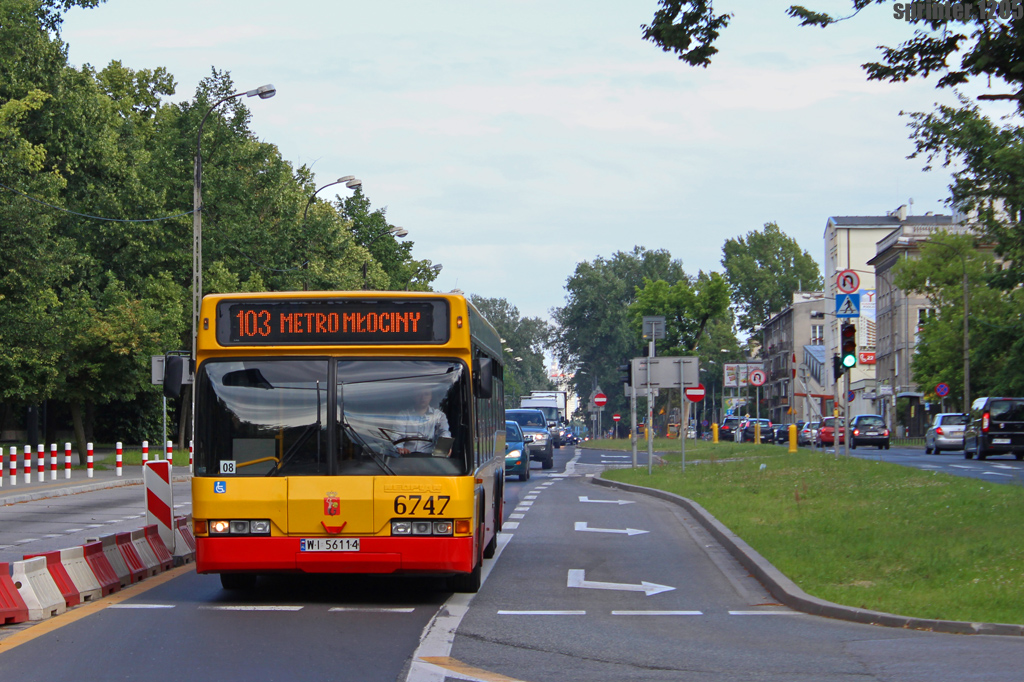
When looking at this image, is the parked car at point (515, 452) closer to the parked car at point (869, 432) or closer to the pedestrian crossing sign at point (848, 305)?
the pedestrian crossing sign at point (848, 305)

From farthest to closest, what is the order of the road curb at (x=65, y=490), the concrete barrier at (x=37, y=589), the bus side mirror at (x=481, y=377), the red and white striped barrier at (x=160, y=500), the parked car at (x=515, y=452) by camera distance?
the parked car at (x=515, y=452) < the road curb at (x=65, y=490) < the red and white striped barrier at (x=160, y=500) < the bus side mirror at (x=481, y=377) < the concrete barrier at (x=37, y=589)

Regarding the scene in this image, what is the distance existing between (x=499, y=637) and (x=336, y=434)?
2.31m

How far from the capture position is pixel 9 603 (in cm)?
912

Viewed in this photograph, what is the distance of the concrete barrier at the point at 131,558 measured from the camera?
11.5 meters

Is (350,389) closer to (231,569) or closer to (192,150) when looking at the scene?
(231,569)

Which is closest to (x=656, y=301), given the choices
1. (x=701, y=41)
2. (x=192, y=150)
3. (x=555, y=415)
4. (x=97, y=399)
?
(x=555, y=415)

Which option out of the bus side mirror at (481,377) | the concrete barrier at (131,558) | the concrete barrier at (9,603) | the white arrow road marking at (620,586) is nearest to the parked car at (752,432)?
the white arrow road marking at (620,586)

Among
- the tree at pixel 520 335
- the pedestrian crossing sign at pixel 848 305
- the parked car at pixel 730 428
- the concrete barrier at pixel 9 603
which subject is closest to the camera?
the concrete barrier at pixel 9 603

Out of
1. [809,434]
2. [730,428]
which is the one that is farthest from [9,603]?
[730,428]

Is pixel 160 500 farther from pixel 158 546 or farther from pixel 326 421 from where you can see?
pixel 326 421

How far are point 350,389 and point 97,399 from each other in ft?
102

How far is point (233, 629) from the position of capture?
8906 millimetres

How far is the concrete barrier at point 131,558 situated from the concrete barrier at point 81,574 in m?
0.91

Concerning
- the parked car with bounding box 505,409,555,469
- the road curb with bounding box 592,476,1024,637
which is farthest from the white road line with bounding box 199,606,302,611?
the parked car with bounding box 505,409,555,469
